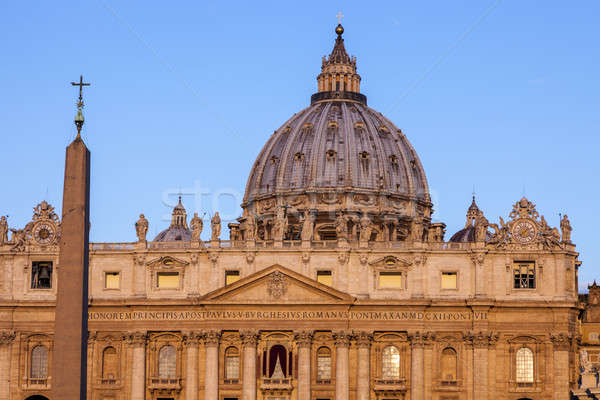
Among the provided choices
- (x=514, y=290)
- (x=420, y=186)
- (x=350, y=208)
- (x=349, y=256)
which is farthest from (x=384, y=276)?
(x=420, y=186)

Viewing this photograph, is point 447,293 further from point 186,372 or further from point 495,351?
point 186,372

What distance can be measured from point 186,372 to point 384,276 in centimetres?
1685

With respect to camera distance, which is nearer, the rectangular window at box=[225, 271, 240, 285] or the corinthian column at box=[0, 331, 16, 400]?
the rectangular window at box=[225, 271, 240, 285]

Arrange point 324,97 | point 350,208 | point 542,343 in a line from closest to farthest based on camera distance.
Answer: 1. point 542,343
2. point 350,208
3. point 324,97

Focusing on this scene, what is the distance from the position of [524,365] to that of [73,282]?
6141 centimetres

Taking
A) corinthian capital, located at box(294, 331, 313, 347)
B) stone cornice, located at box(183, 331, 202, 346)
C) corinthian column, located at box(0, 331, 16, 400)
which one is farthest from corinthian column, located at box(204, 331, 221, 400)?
corinthian column, located at box(0, 331, 16, 400)

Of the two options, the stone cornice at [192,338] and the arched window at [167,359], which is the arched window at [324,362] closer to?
the stone cornice at [192,338]

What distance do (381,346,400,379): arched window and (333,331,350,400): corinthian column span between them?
3.14m

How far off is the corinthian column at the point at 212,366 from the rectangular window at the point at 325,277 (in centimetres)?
879

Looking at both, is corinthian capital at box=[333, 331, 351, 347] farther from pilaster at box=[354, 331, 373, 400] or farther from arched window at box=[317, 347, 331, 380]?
arched window at box=[317, 347, 331, 380]

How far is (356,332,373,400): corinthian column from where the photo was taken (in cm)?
9600

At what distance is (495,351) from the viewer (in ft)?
317

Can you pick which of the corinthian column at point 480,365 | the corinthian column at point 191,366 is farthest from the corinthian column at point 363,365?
the corinthian column at point 191,366

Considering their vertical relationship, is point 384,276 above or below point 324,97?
below
